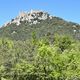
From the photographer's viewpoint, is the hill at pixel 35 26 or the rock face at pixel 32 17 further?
the rock face at pixel 32 17

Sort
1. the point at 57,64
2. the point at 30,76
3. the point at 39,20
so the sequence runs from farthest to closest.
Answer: the point at 39,20 → the point at 57,64 → the point at 30,76

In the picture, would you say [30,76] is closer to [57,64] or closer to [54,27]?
[57,64]

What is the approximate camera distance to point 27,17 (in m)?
169

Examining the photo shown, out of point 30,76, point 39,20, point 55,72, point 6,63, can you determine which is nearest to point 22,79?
point 30,76

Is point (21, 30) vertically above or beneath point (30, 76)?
above

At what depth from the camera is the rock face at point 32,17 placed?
165 metres

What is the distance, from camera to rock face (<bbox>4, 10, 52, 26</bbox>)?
6496 inches

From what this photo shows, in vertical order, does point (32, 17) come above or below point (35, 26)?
above

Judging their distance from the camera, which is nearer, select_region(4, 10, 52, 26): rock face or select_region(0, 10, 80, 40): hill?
select_region(0, 10, 80, 40): hill

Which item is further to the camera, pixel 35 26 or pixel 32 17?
pixel 32 17

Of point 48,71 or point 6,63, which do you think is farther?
point 6,63

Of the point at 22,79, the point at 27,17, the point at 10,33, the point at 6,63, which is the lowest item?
the point at 22,79

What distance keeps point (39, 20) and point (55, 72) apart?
129773 mm

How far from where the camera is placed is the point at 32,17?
168m
